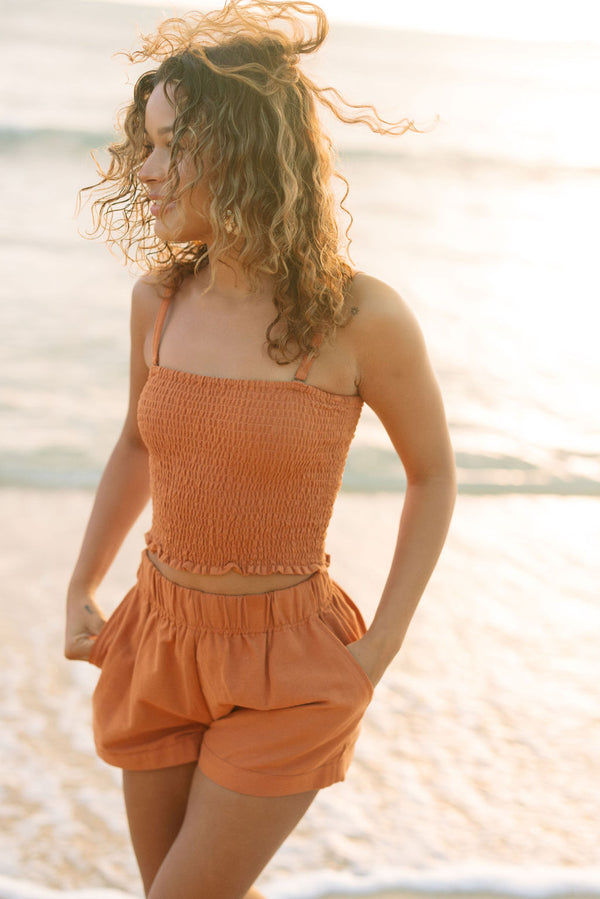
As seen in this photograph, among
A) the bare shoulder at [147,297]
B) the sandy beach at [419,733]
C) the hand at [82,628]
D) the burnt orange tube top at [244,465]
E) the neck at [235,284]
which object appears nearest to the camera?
the burnt orange tube top at [244,465]

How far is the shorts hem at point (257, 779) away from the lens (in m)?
1.75

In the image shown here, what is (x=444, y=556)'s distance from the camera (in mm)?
5086

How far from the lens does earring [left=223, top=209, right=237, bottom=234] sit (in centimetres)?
180

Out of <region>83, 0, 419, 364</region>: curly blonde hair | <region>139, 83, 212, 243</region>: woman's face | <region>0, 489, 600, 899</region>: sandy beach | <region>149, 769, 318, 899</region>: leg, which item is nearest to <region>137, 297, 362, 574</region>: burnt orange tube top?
<region>83, 0, 419, 364</region>: curly blonde hair

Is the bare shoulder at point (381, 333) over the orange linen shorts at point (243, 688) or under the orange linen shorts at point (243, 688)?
over

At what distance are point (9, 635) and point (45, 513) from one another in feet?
4.46

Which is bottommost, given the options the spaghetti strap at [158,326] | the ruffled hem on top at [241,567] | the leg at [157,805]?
the leg at [157,805]

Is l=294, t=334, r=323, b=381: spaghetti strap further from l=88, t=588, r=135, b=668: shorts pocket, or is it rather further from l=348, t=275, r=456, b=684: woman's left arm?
l=88, t=588, r=135, b=668: shorts pocket

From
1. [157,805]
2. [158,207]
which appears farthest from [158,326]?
[157,805]

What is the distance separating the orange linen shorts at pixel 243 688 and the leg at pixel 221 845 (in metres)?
0.03

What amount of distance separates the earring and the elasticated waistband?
68 centimetres

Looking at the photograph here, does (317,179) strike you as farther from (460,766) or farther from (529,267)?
(529,267)

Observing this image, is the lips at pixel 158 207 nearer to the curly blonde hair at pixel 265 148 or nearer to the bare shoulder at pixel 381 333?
the curly blonde hair at pixel 265 148

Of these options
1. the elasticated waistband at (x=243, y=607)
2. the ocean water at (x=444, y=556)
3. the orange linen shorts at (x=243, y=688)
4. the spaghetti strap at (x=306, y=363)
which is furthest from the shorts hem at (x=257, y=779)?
the ocean water at (x=444, y=556)
